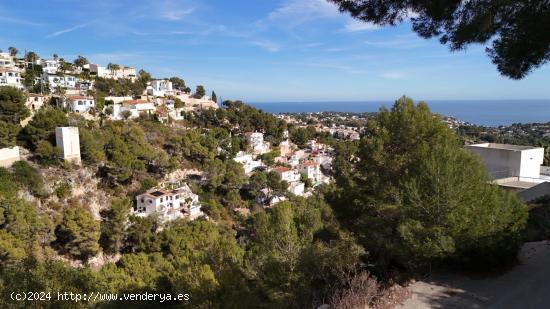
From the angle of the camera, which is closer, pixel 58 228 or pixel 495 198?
pixel 495 198

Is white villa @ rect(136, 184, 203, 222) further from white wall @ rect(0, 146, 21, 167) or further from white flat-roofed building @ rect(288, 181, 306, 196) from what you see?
white flat-roofed building @ rect(288, 181, 306, 196)

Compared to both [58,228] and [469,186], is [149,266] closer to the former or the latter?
[58,228]

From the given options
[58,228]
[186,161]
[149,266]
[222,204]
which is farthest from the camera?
[186,161]

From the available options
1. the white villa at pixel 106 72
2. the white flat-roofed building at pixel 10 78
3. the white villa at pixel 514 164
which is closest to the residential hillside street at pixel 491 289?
the white villa at pixel 514 164

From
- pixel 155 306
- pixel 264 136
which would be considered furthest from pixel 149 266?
pixel 264 136

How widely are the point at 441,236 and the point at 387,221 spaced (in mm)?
1327

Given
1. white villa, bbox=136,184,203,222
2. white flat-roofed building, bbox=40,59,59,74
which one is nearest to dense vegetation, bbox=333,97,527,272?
white villa, bbox=136,184,203,222

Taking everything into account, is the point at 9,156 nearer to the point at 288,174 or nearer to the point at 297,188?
the point at 288,174

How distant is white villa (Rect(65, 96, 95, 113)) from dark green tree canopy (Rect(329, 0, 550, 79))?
29.8m

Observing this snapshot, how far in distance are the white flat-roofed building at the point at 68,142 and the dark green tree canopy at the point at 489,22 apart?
2280 centimetres

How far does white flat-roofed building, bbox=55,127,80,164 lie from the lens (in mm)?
22281

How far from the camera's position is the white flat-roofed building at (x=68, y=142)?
2228cm

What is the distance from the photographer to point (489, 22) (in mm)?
4254

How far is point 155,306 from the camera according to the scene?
1123 centimetres
